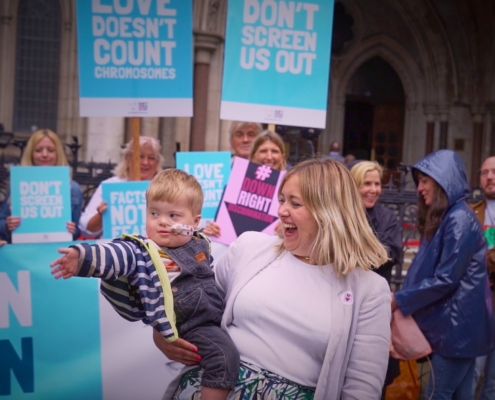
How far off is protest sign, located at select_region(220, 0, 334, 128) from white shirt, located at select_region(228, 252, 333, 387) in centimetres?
208

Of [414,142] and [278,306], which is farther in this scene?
[414,142]

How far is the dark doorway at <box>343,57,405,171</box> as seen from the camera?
1727 cm

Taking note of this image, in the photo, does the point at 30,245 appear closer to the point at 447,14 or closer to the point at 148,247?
the point at 148,247

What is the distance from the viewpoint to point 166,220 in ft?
7.63

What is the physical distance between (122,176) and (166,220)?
226 centimetres

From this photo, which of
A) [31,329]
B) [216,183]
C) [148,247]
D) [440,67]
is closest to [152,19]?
[216,183]

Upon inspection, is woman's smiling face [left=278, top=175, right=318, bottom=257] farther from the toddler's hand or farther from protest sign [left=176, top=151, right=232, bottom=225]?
protest sign [left=176, top=151, right=232, bottom=225]

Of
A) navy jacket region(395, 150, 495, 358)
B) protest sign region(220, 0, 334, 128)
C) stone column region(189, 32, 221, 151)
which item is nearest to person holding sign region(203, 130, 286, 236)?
protest sign region(220, 0, 334, 128)

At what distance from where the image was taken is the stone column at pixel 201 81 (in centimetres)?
1198

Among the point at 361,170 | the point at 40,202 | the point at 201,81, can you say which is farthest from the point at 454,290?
the point at 201,81

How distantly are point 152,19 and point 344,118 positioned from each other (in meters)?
13.8

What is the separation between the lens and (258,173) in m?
3.76

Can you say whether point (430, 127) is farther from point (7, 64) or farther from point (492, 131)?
point (7, 64)

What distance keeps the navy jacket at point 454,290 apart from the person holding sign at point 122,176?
195 cm
